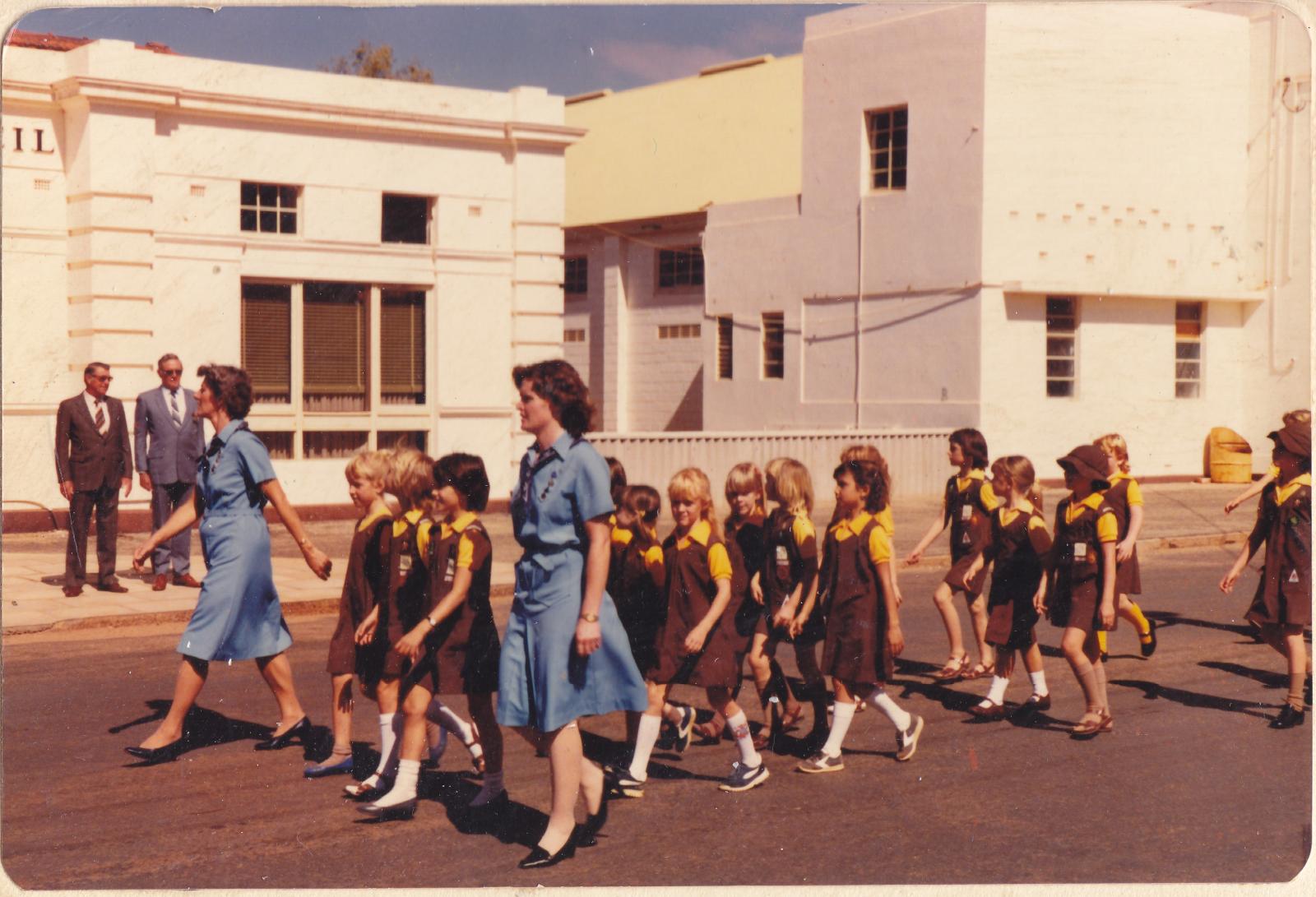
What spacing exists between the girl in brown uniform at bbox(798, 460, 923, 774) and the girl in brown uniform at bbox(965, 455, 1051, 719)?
4.21ft

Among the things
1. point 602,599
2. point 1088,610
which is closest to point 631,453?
point 1088,610

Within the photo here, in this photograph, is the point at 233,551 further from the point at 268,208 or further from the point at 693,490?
the point at 268,208

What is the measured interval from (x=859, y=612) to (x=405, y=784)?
2.40m

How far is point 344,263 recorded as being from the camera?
18547 millimetres

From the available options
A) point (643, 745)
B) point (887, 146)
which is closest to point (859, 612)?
point (643, 745)

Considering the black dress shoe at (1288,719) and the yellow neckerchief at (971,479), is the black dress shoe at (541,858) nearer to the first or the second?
the black dress shoe at (1288,719)

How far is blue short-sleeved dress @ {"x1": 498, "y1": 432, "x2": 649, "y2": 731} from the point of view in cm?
579

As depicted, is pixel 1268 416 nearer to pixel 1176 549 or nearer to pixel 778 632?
pixel 1176 549

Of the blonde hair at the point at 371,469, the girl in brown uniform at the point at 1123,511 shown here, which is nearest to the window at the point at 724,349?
the girl in brown uniform at the point at 1123,511

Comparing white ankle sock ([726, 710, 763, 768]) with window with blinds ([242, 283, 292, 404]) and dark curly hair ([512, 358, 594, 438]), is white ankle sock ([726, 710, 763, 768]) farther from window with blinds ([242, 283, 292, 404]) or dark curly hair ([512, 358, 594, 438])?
window with blinds ([242, 283, 292, 404])

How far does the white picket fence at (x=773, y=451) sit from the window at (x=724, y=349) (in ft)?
20.9

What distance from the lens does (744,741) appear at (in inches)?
274

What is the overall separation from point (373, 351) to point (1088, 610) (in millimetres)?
12521

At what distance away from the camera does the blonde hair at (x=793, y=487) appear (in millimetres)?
7410
